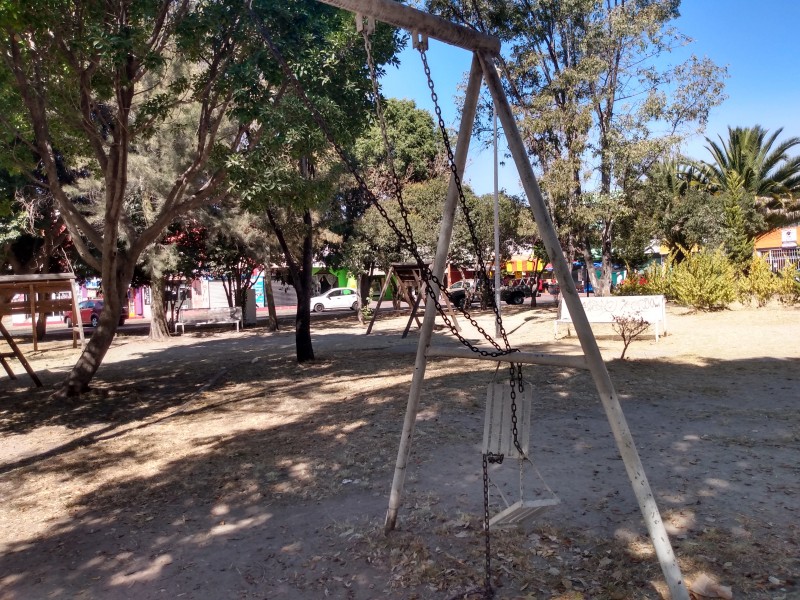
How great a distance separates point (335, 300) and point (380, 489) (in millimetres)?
33013

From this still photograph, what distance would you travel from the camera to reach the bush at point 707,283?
57.5ft

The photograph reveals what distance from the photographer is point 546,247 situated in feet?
10.7

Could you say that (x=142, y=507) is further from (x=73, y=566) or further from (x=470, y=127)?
(x=470, y=127)

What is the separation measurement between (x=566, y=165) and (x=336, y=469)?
1441 centimetres

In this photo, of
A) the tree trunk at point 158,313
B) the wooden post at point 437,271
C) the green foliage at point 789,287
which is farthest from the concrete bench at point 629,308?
the tree trunk at point 158,313

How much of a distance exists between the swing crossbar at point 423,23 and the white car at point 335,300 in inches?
1307

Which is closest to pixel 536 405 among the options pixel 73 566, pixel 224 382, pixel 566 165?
pixel 73 566

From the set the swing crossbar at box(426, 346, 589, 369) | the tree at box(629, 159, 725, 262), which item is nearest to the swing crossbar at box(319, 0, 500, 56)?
the swing crossbar at box(426, 346, 589, 369)

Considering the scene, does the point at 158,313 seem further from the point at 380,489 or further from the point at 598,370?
the point at 598,370

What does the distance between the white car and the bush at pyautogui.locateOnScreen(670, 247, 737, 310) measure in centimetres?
2111

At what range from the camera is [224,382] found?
11.0m

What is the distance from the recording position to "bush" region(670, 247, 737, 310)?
57.5 ft

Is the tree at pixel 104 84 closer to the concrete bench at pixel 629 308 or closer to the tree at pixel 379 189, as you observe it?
the concrete bench at pixel 629 308

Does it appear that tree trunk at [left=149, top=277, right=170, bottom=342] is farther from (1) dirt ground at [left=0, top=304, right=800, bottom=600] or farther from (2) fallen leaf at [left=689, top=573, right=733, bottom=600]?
(2) fallen leaf at [left=689, top=573, right=733, bottom=600]
